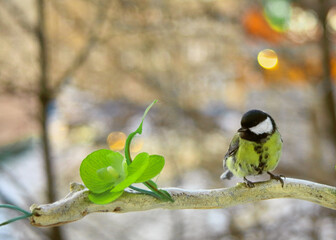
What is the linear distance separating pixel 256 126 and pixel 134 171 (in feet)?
0.40

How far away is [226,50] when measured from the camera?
53.9 inches

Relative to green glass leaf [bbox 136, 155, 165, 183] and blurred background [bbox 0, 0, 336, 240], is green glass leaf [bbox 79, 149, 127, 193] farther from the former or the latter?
blurred background [bbox 0, 0, 336, 240]

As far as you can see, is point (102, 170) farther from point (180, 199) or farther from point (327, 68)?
point (327, 68)

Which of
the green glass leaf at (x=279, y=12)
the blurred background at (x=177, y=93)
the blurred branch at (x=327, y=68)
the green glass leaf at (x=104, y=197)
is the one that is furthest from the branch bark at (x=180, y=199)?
the blurred background at (x=177, y=93)

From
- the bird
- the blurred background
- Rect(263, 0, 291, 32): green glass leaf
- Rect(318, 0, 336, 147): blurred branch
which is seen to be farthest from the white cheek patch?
the blurred background

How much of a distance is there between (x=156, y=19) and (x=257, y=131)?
1011 mm

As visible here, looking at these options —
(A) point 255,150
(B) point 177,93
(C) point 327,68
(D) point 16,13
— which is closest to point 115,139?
(B) point 177,93

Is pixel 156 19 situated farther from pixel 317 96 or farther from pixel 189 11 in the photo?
pixel 317 96

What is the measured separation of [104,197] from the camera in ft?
0.79

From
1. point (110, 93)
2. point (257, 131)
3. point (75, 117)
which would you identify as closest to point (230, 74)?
point (110, 93)

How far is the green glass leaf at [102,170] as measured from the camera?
0.24 meters

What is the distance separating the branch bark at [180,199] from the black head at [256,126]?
0.05 meters

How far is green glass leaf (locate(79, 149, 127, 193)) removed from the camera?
24cm

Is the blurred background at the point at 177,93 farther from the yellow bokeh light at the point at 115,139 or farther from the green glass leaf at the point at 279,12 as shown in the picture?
the green glass leaf at the point at 279,12
